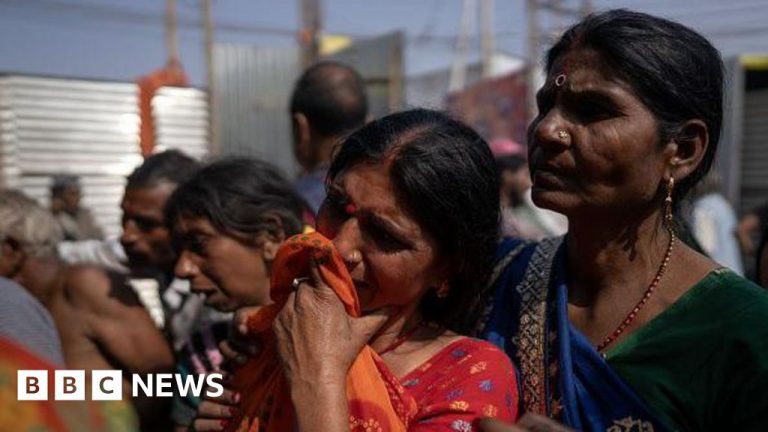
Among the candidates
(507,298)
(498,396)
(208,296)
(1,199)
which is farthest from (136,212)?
(498,396)

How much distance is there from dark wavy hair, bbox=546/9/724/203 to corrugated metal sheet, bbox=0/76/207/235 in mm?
7780

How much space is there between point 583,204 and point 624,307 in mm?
259

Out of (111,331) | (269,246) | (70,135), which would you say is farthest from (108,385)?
(70,135)

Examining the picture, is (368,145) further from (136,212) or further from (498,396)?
(136,212)

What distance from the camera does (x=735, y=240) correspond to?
274 inches

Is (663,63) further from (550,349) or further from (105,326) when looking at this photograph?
(105,326)

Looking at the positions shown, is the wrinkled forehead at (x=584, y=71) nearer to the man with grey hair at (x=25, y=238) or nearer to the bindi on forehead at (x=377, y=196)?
the bindi on forehead at (x=377, y=196)

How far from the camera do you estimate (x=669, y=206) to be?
1.77 m

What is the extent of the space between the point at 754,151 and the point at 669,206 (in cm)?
1263

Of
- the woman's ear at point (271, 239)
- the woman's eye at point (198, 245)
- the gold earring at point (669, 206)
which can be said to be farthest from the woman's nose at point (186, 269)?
the gold earring at point (669, 206)

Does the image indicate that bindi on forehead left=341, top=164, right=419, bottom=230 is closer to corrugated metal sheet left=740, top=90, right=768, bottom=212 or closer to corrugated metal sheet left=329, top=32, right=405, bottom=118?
corrugated metal sheet left=329, top=32, right=405, bottom=118

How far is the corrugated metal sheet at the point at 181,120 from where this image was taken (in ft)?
29.7

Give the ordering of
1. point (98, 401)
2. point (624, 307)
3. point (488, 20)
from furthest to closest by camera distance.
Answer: point (488, 20) → point (98, 401) → point (624, 307)

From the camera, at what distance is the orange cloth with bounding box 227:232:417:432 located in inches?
59.4
